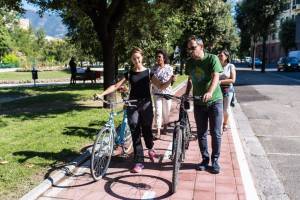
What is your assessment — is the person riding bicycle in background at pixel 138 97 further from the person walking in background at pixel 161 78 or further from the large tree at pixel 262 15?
the large tree at pixel 262 15

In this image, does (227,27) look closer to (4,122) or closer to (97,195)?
(4,122)

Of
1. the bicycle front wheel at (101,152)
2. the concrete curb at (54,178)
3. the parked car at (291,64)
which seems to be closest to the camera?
the concrete curb at (54,178)

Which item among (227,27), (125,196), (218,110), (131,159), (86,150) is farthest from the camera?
(227,27)

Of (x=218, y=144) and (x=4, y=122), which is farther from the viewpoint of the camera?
(x=4, y=122)

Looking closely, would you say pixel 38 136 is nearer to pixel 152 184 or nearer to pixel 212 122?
pixel 152 184

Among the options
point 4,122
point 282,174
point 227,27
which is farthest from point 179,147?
point 227,27

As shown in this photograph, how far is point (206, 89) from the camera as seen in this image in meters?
6.23

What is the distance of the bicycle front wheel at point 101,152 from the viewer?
5.84 metres

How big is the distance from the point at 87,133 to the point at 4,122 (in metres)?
2.90

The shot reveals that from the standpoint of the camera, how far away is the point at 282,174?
654 centimetres

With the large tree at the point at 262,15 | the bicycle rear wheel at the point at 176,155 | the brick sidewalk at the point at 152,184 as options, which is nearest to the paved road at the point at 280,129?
the brick sidewalk at the point at 152,184

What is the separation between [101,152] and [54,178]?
72 centimetres

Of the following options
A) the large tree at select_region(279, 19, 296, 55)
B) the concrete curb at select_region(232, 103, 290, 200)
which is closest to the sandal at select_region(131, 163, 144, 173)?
the concrete curb at select_region(232, 103, 290, 200)

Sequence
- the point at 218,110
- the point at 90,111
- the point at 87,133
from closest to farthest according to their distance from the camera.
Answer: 1. the point at 218,110
2. the point at 87,133
3. the point at 90,111
